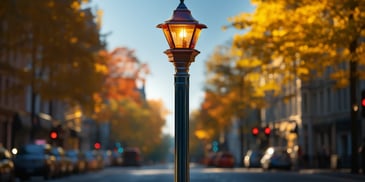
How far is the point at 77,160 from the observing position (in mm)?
55750

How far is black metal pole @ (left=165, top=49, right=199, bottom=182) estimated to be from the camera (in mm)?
12742

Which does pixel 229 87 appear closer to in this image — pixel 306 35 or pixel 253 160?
pixel 253 160

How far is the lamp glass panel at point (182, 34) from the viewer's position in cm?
1252

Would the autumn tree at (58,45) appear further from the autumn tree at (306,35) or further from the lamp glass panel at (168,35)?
the lamp glass panel at (168,35)

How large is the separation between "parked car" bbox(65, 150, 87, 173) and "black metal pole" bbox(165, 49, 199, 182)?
3983 centimetres

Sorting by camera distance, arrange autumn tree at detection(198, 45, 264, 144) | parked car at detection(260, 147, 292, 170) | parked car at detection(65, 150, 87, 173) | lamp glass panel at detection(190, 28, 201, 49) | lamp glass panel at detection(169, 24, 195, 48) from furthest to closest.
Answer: autumn tree at detection(198, 45, 264, 144) → parked car at detection(260, 147, 292, 170) → parked car at detection(65, 150, 87, 173) → lamp glass panel at detection(190, 28, 201, 49) → lamp glass panel at detection(169, 24, 195, 48)

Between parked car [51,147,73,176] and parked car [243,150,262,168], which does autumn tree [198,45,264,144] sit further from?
parked car [51,147,73,176]

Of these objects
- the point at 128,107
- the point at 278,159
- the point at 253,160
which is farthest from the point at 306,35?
the point at 128,107

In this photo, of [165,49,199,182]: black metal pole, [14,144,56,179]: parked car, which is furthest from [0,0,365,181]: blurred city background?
[165,49,199,182]: black metal pole

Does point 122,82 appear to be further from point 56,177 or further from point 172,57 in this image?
point 172,57

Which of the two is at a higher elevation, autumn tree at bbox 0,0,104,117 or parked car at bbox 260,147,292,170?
autumn tree at bbox 0,0,104,117

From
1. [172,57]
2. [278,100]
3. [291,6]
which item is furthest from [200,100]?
[172,57]

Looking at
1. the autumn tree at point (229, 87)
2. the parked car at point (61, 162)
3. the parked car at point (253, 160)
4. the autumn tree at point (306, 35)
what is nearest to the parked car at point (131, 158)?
the autumn tree at point (229, 87)

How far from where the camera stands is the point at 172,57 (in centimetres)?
1292
